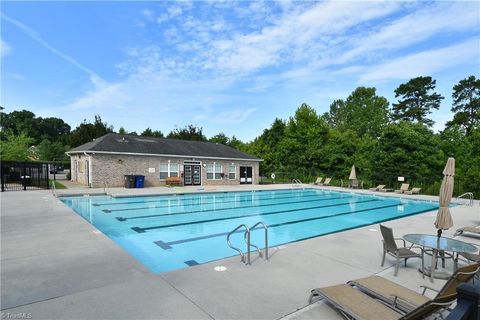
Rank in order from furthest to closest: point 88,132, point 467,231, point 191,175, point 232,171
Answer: point 88,132 < point 232,171 < point 191,175 < point 467,231

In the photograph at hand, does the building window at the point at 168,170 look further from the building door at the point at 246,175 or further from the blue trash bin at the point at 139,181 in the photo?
the building door at the point at 246,175

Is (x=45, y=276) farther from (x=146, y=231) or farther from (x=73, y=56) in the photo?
(x=73, y=56)

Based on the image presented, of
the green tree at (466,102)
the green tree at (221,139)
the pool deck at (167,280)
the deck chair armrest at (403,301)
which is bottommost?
the pool deck at (167,280)

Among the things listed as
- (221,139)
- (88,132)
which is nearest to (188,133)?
(221,139)

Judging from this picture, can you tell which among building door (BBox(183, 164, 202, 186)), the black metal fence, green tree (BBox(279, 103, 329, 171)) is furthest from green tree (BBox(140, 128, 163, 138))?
the black metal fence

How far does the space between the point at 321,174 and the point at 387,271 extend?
2373 centimetres

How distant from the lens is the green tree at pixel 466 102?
1384 inches

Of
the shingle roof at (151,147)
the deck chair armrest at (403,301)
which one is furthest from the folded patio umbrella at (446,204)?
the shingle roof at (151,147)

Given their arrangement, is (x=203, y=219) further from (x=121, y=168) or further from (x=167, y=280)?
(x=121, y=168)

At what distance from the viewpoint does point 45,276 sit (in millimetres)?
4352

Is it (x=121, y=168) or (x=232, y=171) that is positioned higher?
(x=121, y=168)

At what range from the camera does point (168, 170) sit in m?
22.5

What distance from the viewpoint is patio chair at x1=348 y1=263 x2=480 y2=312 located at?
8.96 feet

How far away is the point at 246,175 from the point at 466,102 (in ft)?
108
